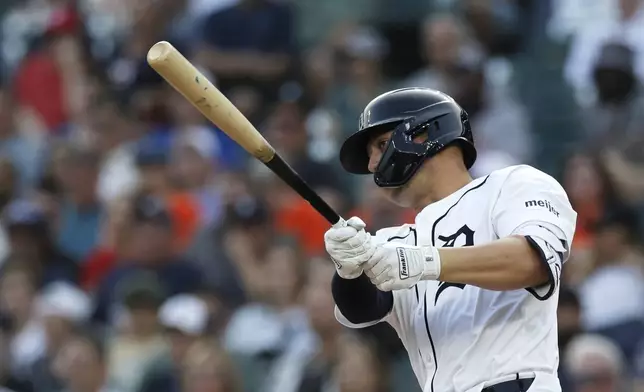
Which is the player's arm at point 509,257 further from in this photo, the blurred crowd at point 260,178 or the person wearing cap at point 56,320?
the person wearing cap at point 56,320

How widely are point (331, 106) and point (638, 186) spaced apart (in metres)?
2.58

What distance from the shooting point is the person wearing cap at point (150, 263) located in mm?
8570

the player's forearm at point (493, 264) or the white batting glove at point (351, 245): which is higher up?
the white batting glove at point (351, 245)

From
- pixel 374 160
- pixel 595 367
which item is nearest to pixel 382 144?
pixel 374 160

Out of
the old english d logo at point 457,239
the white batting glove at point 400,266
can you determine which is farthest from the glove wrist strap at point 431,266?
the old english d logo at point 457,239

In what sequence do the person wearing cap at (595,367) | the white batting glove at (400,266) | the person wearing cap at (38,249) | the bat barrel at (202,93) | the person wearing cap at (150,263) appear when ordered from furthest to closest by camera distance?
1. the person wearing cap at (38,249)
2. the person wearing cap at (150,263)
3. the person wearing cap at (595,367)
4. the bat barrel at (202,93)
5. the white batting glove at (400,266)

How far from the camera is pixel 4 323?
29.8ft

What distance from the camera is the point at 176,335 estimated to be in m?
8.03

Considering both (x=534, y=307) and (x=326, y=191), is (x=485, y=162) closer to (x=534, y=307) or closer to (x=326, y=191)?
(x=326, y=191)

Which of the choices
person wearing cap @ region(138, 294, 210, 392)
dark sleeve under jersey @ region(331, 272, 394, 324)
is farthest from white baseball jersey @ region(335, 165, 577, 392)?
person wearing cap @ region(138, 294, 210, 392)

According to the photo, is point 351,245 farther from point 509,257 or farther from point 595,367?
point 595,367

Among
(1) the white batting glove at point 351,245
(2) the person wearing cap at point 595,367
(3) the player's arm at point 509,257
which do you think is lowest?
(2) the person wearing cap at point 595,367

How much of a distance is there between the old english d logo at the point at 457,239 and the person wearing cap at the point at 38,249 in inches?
211

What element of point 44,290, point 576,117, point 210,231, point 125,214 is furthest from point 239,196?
point 576,117
